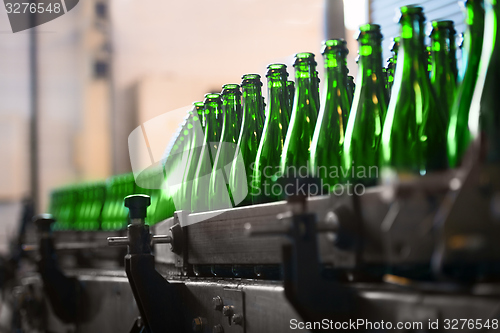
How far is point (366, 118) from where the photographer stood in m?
0.75

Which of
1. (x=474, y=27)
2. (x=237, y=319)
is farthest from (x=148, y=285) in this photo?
(x=474, y=27)

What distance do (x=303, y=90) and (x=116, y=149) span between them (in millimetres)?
2736

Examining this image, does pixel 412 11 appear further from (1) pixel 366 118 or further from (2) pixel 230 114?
(2) pixel 230 114

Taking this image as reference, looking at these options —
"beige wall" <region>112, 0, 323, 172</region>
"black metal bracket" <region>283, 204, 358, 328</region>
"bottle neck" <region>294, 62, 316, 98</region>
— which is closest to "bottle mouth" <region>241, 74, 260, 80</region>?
"bottle neck" <region>294, 62, 316, 98</region>

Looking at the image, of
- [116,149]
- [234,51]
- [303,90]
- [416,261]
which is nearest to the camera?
[416,261]

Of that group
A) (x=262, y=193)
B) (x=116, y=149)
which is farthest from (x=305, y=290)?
(x=116, y=149)

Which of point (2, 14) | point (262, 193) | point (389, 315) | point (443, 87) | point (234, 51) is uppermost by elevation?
point (2, 14)

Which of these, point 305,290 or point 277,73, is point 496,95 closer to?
point 305,290

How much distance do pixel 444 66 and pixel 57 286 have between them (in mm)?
1366

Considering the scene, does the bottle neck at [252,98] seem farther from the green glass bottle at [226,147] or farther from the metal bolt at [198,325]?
the metal bolt at [198,325]

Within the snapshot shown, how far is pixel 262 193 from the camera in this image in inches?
36.3

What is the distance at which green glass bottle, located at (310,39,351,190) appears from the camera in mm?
793

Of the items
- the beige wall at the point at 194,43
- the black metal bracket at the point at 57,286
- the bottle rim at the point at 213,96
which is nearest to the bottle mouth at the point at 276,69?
the bottle rim at the point at 213,96

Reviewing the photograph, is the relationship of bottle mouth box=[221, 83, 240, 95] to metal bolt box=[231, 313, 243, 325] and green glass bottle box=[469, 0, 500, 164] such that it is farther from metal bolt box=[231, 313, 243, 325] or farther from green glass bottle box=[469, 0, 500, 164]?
green glass bottle box=[469, 0, 500, 164]
